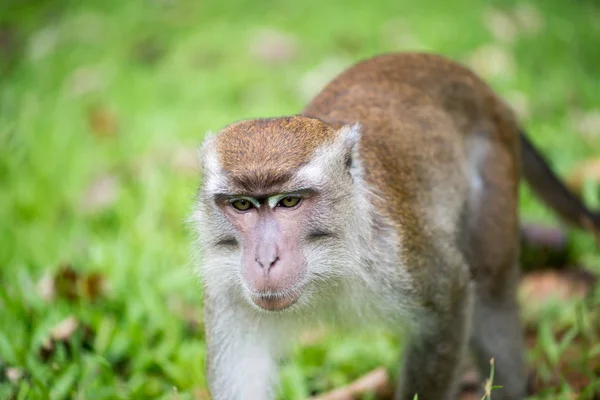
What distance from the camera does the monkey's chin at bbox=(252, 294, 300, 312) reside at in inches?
109

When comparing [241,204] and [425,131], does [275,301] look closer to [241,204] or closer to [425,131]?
[241,204]

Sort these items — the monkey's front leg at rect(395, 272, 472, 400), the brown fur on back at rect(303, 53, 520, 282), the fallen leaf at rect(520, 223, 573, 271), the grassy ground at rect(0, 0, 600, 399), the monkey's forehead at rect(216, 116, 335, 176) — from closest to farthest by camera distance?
the monkey's forehead at rect(216, 116, 335, 176), the monkey's front leg at rect(395, 272, 472, 400), the brown fur on back at rect(303, 53, 520, 282), the grassy ground at rect(0, 0, 600, 399), the fallen leaf at rect(520, 223, 573, 271)

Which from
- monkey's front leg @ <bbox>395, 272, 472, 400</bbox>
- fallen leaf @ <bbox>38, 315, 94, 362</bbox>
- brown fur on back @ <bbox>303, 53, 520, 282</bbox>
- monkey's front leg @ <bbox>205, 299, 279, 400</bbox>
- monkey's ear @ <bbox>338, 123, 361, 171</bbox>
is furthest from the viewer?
fallen leaf @ <bbox>38, 315, 94, 362</bbox>

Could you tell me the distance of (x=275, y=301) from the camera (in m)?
2.78

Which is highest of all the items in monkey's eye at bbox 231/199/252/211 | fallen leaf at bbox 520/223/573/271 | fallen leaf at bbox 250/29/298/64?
fallen leaf at bbox 250/29/298/64

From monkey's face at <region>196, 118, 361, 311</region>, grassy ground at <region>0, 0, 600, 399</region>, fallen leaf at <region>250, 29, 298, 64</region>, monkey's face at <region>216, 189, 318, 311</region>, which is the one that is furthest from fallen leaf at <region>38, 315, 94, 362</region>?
fallen leaf at <region>250, 29, 298, 64</region>

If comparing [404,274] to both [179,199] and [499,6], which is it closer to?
[179,199]

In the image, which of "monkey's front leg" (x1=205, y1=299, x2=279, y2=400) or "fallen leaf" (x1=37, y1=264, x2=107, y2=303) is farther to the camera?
"fallen leaf" (x1=37, y1=264, x2=107, y2=303)

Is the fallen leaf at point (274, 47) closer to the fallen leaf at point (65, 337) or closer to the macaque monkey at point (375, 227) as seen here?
the macaque monkey at point (375, 227)

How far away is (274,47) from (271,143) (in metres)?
5.63

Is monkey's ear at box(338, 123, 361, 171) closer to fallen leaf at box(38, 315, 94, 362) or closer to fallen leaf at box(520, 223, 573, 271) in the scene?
fallen leaf at box(38, 315, 94, 362)

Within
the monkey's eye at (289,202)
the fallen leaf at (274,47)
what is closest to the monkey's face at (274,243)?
the monkey's eye at (289,202)

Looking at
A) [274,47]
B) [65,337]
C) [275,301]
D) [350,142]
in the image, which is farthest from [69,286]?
[274,47]

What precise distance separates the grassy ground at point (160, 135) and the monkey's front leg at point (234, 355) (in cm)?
65
